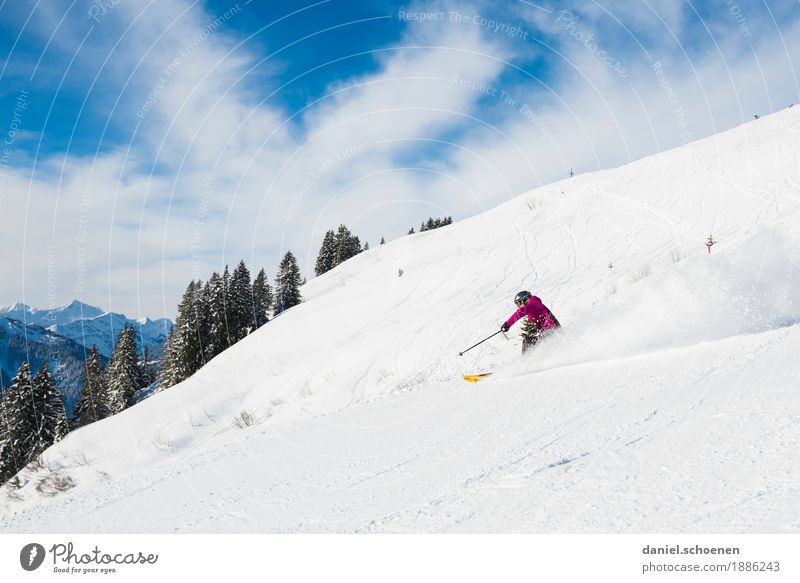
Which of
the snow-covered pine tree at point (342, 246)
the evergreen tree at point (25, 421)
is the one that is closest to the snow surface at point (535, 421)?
the evergreen tree at point (25, 421)

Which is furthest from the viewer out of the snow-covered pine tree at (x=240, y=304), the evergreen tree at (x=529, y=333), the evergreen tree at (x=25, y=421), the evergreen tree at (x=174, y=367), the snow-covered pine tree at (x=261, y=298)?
the snow-covered pine tree at (x=261, y=298)

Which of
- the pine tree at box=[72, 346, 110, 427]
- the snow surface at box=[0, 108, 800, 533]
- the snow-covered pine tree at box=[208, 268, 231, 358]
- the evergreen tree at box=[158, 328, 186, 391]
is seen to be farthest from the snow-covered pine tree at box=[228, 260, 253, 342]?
the snow surface at box=[0, 108, 800, 533]

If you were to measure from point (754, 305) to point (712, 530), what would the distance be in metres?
6.50

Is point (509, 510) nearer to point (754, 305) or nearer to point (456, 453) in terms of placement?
point (456, 453)

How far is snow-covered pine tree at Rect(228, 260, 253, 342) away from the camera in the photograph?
1879 inches

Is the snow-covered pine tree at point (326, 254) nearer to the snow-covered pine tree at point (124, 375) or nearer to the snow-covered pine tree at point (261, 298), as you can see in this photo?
the snow-covered pine tree at point (261, 298)

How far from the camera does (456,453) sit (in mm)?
4574

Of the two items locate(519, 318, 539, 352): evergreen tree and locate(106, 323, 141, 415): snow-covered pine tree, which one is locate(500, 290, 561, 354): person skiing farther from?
locate(106, 323, 141, 415): snow-covered pine tree

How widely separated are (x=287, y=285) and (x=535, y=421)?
47.0 meters

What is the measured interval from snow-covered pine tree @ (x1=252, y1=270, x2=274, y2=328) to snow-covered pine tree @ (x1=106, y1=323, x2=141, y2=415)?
12.8 metres

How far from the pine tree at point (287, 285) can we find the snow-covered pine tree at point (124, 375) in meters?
15.1

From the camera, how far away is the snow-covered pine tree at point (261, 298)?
52.5 meters
